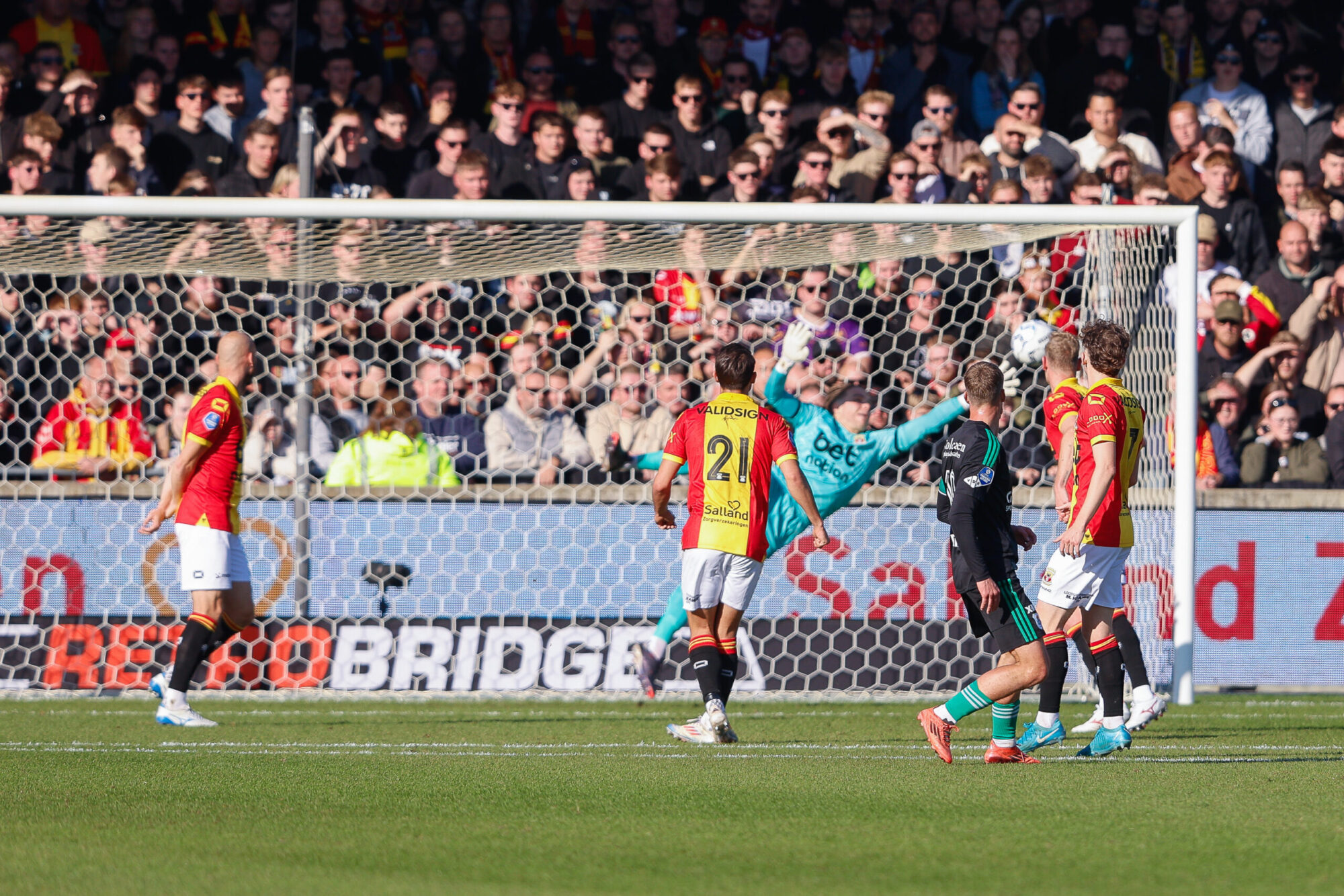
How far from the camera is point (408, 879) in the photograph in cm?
391

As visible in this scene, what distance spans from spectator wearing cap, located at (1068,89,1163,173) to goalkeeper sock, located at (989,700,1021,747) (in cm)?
670

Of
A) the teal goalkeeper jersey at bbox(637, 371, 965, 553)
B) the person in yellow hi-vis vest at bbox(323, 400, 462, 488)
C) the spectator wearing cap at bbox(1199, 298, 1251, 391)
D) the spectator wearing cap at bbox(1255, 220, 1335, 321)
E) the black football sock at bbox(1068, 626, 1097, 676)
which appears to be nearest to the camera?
the black football sock at bbox(1068, 626, 1097, 676)

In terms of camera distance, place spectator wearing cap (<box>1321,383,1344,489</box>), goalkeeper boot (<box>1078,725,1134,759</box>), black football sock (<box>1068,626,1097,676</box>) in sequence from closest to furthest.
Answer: goalkeeper boot (<box>1078,725,1134,759</box>) < black football sock (<box>1068,626,1097,676</box>) < spectator wearing cap (<box>1321,383,1344,489</box>)

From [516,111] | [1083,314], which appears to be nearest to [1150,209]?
[1083,314]

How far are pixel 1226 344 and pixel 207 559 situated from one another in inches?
269

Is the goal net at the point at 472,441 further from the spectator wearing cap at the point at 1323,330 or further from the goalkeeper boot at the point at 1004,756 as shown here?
the goalkeeper boot at the point at 1004,756

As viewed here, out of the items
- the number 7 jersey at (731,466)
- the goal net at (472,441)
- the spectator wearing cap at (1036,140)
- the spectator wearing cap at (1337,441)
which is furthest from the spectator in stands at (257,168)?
the spectator wearing cap at (1337,441)

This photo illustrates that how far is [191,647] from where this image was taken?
7488 mm

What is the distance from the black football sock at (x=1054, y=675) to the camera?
6.58m

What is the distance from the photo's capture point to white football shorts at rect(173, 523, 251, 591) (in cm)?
749

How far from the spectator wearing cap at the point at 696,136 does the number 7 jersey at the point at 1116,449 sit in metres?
5.69

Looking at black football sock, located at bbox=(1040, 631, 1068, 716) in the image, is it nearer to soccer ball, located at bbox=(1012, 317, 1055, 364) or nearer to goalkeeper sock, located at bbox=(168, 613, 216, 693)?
soccer ball, located at bbox=(1012, 317, 1055, 364)

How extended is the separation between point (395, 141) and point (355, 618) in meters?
4.22

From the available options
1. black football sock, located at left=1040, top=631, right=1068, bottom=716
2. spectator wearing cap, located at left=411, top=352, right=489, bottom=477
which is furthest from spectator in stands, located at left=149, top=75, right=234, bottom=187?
black football sock, located at left=1040, top=631, right=1068, bottom=716
